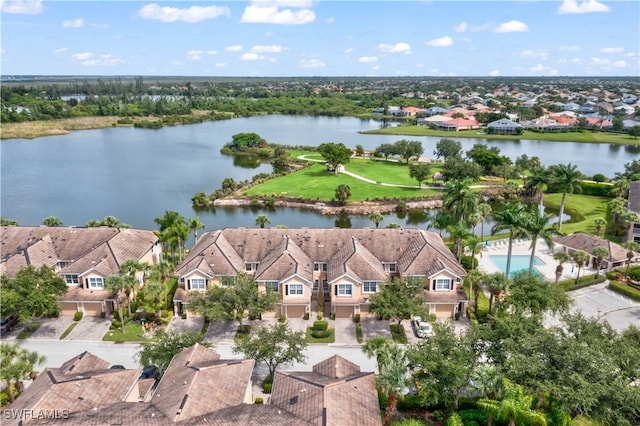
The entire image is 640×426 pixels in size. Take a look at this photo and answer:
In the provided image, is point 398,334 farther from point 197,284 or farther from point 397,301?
point 197,284

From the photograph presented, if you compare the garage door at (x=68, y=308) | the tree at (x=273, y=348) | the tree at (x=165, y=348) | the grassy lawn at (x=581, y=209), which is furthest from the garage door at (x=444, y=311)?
the garage door at (x=68, y=308)

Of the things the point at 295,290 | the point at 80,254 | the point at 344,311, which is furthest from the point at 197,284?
the point at 344,311

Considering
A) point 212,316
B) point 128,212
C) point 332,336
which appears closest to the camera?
point 212,316

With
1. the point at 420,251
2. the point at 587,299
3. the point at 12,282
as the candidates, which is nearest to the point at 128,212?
the point at 12,282

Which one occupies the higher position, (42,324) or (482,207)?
(482,207)

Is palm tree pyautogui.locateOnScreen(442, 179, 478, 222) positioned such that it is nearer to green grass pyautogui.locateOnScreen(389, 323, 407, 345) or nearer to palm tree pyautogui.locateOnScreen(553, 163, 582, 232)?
palm tree pyautogui.locateOnScreen(553, 163, 582, 232)

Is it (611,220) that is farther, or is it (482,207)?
(611,220)

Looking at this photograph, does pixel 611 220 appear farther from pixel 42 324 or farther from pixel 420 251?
pixel 42 324
